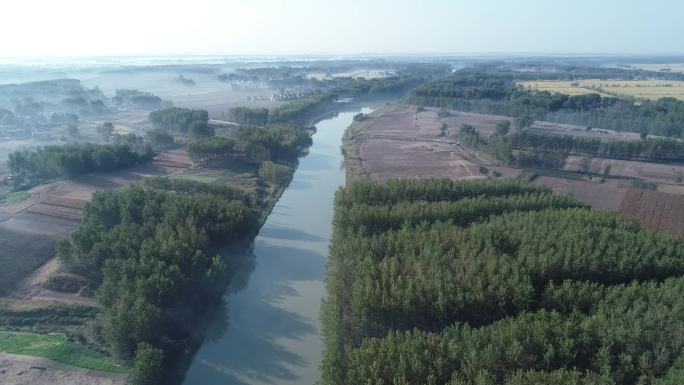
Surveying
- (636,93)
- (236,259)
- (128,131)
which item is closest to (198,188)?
(236,259)

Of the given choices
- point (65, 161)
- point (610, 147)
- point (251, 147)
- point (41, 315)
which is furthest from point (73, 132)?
point (610, 147)

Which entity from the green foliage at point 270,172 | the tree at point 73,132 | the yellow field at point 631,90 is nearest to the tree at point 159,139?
the tree at point 73,132

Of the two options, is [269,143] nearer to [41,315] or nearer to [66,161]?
[66,161]

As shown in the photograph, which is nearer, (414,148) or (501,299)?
(501,299)

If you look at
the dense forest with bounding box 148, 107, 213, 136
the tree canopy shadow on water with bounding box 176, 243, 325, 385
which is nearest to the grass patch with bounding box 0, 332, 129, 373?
the tree canopy shadow on water with bounding box 176, 243, 325, 385

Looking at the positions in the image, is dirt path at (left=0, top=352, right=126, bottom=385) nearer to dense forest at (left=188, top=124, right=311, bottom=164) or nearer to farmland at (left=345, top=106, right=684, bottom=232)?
dense forest at (left=188, top=124, right=311, bottom=164)

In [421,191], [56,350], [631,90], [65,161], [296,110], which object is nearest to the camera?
[56,350]
